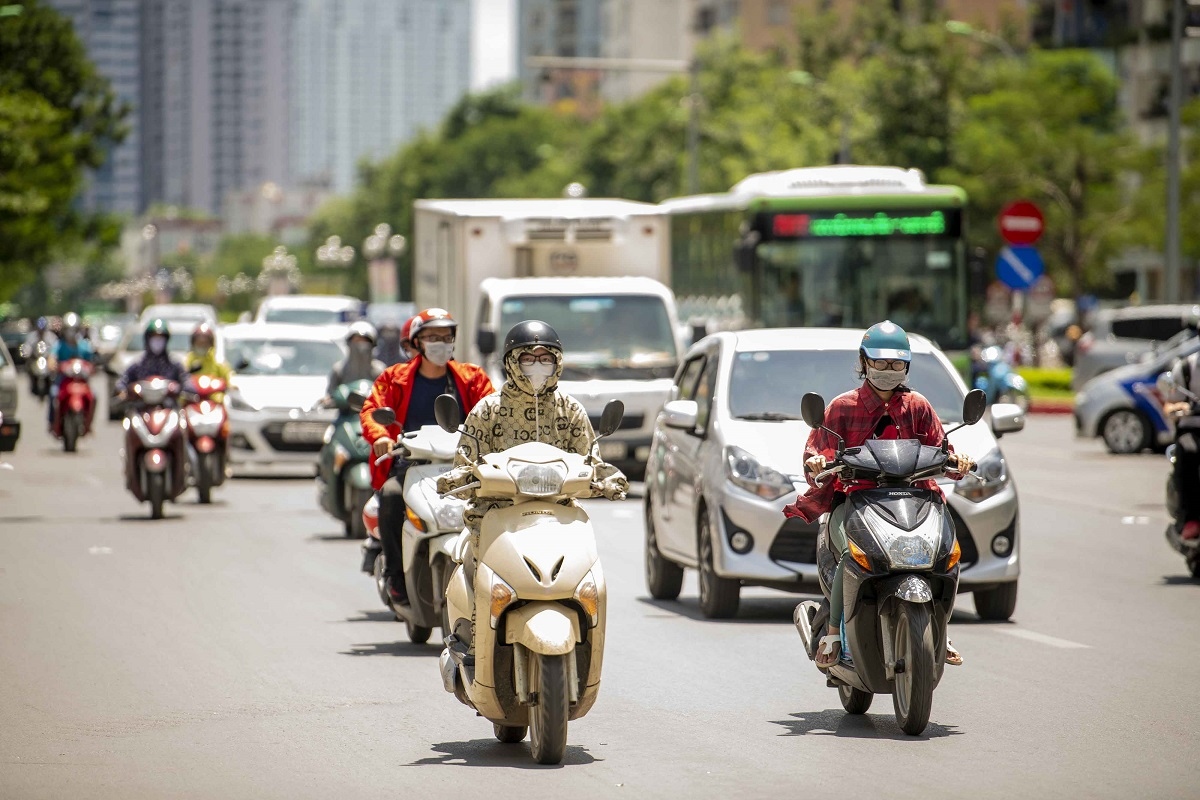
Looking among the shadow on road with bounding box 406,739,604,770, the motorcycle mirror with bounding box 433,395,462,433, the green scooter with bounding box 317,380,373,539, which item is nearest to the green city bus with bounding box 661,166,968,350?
the green scooter with bounding box 317,380,373,539

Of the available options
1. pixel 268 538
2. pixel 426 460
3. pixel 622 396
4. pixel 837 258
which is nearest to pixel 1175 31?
pixel 837 258

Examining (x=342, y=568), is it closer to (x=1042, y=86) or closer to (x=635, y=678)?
(x=635, y=678)

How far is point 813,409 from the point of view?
8422mm

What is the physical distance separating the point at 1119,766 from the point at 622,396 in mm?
14597

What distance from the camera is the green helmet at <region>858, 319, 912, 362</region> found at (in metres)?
8.58

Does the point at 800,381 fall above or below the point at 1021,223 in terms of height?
below

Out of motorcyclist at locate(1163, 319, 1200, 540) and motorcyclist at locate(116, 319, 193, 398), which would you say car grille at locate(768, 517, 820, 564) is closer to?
motorcyclist at locate(1163, 319, 1200, 540)

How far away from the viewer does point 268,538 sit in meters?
17.7

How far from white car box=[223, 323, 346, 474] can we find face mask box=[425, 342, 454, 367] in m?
12.6

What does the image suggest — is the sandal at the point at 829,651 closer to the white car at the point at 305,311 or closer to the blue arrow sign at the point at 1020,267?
the blue arrow sign at the point at 1020,267

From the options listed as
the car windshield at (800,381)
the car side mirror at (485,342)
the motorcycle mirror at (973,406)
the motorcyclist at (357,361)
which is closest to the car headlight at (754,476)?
the car windshield at (800,381)

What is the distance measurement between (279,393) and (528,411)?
1700cm

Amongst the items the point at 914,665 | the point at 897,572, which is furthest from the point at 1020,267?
the point at 914,665

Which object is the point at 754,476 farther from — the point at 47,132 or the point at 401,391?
the point at 47,132
